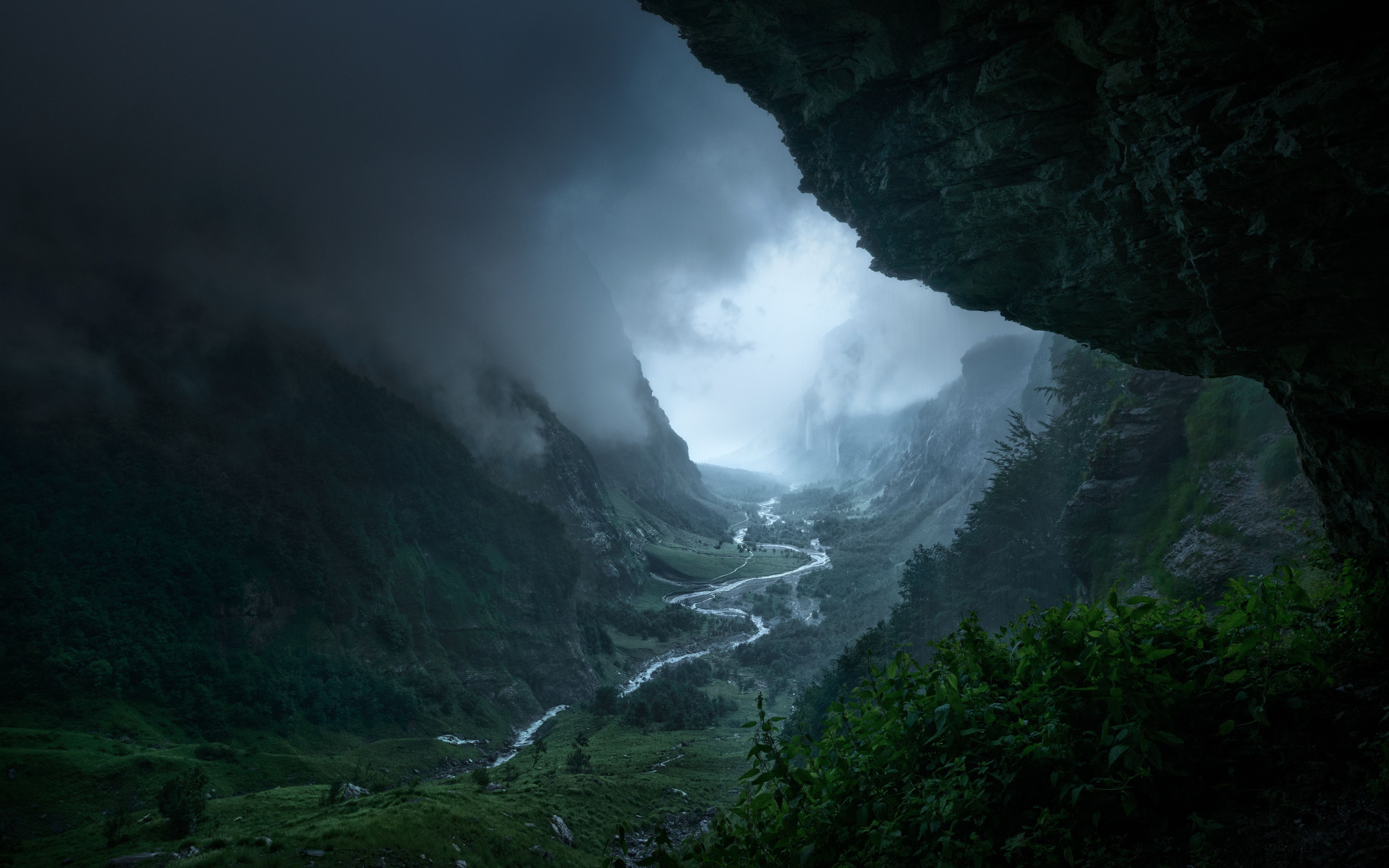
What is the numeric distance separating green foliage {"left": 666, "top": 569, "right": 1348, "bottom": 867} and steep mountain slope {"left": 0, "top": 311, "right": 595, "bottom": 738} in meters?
57.7

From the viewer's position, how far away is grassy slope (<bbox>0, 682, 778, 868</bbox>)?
20578 mm

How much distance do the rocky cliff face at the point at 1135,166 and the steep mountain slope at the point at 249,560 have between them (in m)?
59.7

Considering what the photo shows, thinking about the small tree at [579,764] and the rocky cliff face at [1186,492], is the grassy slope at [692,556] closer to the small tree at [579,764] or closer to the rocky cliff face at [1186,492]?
the small tree at [579,764]

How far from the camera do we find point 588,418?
175m

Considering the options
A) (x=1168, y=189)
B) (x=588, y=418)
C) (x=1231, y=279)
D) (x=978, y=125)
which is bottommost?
(x=1231, y=279)

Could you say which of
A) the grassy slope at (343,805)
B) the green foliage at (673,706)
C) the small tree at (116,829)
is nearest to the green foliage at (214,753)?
the grassy slope at (343,805)

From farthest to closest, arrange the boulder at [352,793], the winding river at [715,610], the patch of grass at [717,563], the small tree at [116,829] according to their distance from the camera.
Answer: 1. the patch of grass at [717,563]
2. the winding river at [715,610]
3. the boulder at [352,793]
4. the small tree at [116,829]

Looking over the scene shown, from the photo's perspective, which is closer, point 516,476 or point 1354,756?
point 1354,756

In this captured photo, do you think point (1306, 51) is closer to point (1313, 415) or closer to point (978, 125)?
point (978, 125)

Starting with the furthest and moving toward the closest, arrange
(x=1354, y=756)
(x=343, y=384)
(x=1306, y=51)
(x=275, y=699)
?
(x=343, y=384) → (x=275, y=699) → (x=1306, y=51) → (x=1354, y=756)

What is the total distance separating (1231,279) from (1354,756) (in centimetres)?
790

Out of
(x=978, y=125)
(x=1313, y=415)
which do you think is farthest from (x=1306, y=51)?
(x=1313, y=415)

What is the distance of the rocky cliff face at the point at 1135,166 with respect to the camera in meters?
7.12

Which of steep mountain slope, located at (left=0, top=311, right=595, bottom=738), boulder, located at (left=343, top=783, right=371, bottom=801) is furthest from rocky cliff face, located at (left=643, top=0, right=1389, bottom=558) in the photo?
steep mountain slope, located at (left=0, top=311, right=595, bottom=738)
